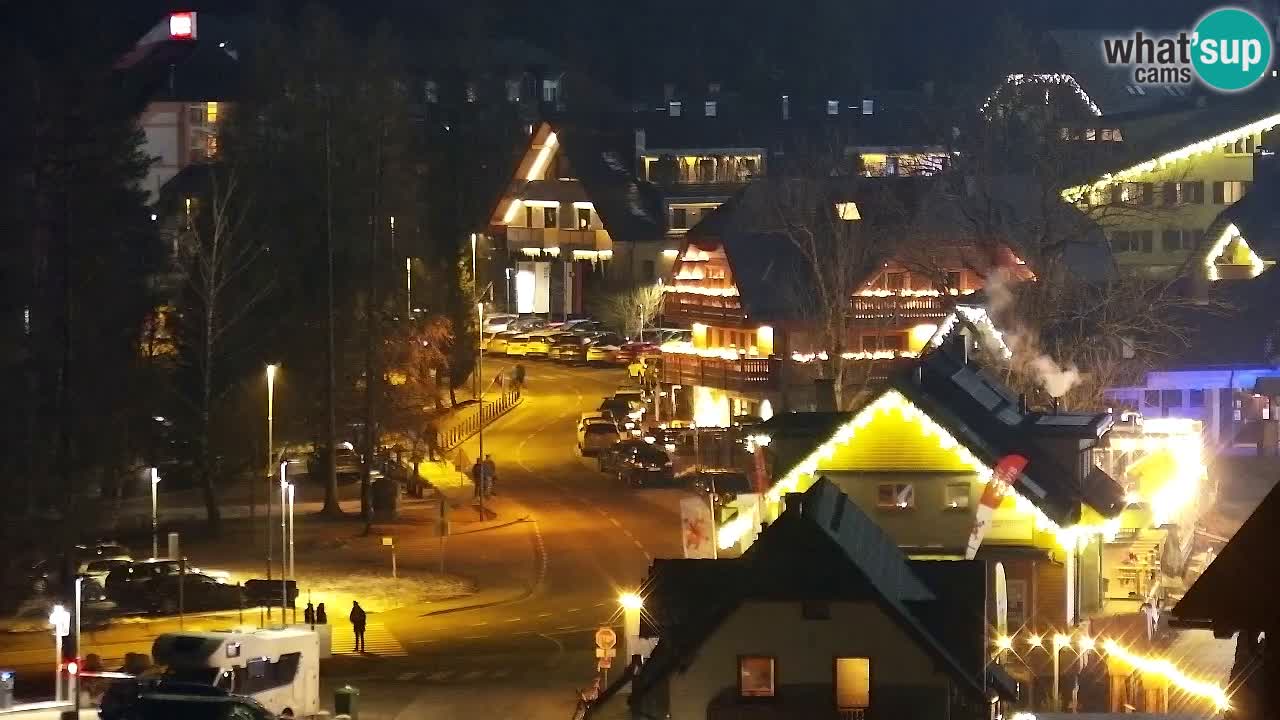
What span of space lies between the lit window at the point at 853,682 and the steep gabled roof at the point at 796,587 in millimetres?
624

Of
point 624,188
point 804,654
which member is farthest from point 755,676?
point 624,188

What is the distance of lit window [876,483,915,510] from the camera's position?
1449 inches

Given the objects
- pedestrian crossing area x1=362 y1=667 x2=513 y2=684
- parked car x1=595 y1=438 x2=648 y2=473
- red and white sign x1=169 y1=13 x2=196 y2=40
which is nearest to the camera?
pedestrian crossing area x1=362 y1=667 x2=513 y2=684

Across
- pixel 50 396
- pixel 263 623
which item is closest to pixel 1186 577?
pixel 263 623

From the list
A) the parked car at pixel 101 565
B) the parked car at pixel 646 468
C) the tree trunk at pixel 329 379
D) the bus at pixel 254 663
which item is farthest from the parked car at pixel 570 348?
the bus at pixel 254 663

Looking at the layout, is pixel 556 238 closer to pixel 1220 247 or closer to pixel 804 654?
pixel 1220 247

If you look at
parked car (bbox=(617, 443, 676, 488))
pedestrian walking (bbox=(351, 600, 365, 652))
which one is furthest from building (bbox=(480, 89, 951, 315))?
pedestrian walking (bbox=(351, 600, 365, 652))

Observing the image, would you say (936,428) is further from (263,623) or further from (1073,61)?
(1073,61)

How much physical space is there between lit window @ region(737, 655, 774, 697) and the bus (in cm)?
969

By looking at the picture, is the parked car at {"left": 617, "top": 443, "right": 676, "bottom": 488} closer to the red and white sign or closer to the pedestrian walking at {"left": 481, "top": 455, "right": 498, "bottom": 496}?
the pedestrian walking at {"left": 481, "top": 455, "right": 498, "bottom": 496}

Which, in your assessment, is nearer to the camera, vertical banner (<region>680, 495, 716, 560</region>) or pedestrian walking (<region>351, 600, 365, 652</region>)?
vertical banner (<region>680, 495, 716, 560</region>)

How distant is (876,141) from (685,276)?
3619cm

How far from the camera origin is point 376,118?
70188mm

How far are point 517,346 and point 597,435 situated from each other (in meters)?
24.0
